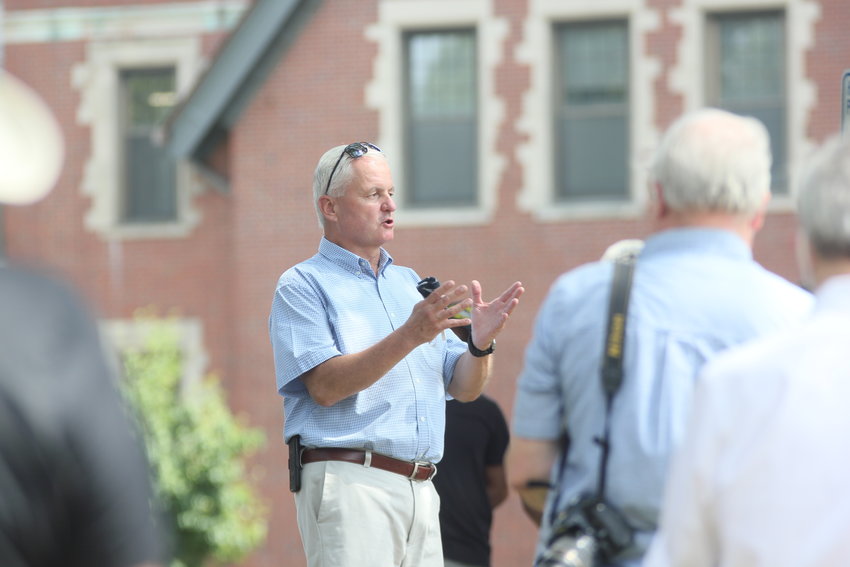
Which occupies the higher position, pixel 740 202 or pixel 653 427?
pixel 740 202

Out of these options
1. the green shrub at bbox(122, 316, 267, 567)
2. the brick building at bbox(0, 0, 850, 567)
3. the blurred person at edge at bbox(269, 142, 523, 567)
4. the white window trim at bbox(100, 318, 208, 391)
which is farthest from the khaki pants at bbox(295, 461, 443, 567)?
the white window trim at bbox(100, 318, 208, 391)

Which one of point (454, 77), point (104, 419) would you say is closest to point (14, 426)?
point (104, 419)

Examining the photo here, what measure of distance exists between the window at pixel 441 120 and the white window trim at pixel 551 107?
0.66 metres

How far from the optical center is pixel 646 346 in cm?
305

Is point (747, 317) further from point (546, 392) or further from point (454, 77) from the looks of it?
point (454, 77)

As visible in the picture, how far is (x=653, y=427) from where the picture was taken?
3033 millimetres

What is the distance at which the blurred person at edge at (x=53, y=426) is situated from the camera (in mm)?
1759

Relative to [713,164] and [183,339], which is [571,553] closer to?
[713,164]

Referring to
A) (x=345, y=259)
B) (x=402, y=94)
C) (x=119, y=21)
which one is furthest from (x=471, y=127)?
(x=345, y=259)

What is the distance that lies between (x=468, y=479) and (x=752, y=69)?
10.5m

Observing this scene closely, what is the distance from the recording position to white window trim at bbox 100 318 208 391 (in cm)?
1756

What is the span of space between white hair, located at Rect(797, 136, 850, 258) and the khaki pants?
7.38 feet

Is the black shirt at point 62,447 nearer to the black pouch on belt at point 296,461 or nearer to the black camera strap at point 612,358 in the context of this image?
the black camera strap at point 612,358

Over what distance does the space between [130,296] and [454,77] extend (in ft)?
15.8
